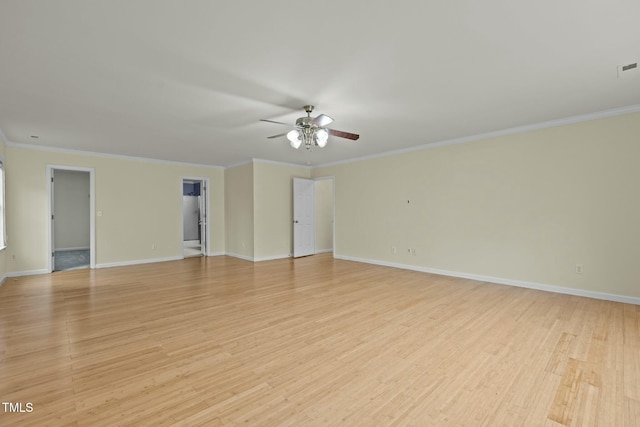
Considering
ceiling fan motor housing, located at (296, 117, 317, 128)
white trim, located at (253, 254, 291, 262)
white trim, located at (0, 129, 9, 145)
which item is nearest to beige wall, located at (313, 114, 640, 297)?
white trim, located at (253, 254, 291, 262)

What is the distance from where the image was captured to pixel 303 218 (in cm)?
797

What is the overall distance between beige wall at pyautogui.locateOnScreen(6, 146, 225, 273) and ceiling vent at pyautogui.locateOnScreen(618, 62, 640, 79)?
783 cm

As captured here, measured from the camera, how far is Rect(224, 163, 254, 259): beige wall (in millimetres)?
7328

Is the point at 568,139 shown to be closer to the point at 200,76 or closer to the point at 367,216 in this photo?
the point at 367,216

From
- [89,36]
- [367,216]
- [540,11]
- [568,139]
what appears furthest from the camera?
[367,216]

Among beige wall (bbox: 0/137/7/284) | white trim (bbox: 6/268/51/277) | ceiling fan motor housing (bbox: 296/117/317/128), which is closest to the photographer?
ceiling fan motor housing (bbox: 296/117/317/128)

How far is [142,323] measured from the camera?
3229mm

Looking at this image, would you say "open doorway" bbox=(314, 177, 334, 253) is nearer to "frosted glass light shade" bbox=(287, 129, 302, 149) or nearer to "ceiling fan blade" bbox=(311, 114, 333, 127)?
"frosted glass light shade" bbox=(287, 129, 302, 149)

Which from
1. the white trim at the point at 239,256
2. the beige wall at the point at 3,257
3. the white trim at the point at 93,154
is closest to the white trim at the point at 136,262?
the white trim at the point at 239,256

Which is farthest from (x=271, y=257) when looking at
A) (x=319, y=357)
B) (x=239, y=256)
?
(x=319, y=357)

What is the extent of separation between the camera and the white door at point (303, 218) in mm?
7801

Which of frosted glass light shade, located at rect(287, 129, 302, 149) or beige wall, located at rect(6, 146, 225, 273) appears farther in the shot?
beige wall, located at rect(6, 146, 225, 273)

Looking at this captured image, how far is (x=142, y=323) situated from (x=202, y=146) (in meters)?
3.58

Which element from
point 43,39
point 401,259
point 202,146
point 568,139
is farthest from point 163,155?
point 568,139
